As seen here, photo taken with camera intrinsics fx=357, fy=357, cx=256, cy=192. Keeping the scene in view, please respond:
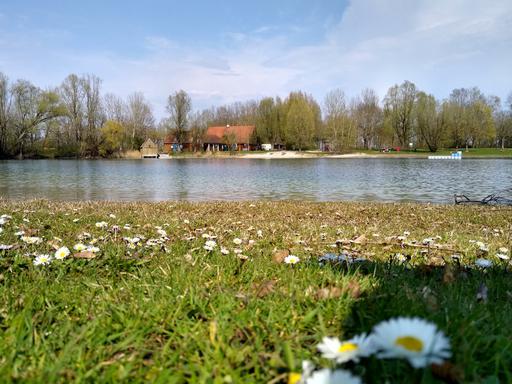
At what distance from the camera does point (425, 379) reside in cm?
86

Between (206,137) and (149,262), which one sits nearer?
(149,262)

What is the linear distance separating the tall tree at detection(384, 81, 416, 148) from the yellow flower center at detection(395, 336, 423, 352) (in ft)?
302

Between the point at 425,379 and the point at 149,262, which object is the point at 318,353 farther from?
the point at 149,262

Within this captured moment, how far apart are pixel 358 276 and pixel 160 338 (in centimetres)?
126

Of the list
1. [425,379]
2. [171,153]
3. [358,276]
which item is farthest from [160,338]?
[171,153]

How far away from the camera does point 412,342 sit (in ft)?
2.60

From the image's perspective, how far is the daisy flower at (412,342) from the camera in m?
0.76

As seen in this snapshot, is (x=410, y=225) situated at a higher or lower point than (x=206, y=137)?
lower

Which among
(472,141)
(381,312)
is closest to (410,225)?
(381,312)

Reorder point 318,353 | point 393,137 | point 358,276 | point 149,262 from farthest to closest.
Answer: point 393,137 < point 149,262 < point 358,276 < point 318,353

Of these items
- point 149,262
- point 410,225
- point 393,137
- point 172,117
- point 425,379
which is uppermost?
point 172,117

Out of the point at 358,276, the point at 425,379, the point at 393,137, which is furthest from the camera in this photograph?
the point at 393,137

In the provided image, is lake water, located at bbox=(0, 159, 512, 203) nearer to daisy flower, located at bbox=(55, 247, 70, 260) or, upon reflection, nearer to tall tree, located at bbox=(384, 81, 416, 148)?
daisy flower, located at bbox=(55, 247, 70, 260)

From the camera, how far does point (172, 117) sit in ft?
308
